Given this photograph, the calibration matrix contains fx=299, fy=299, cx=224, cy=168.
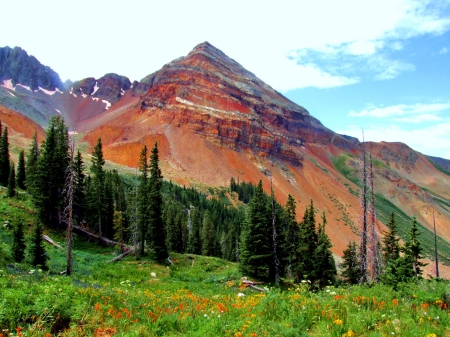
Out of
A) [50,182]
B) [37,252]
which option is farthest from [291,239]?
[50,182]

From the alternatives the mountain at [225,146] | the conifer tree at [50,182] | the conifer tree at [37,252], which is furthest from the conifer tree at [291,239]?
the mountain at [225,146]

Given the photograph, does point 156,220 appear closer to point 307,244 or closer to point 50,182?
point 50,182

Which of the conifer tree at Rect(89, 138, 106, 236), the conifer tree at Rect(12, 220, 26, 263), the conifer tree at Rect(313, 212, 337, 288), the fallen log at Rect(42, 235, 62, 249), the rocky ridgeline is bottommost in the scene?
the conifer tree at Rect(313, 212, 337, 288)

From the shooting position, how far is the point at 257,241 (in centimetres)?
2733

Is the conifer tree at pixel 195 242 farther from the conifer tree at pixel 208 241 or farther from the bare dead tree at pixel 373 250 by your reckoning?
the bare dead tree at pixel 373 250

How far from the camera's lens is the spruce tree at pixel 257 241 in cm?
2692

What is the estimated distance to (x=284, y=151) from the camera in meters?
166

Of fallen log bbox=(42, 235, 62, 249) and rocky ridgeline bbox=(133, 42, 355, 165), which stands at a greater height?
rocky ridgeline bbox=(133, 42, 355, 165)

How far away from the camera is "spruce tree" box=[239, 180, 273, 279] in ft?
88.3

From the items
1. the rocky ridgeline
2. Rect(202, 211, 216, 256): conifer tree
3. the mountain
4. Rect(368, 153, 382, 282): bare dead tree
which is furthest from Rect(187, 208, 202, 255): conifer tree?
the rocky ridgeline

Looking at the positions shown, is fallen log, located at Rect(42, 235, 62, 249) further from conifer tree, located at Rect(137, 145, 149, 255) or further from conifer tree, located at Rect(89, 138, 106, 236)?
conifer tree, located at Rect(137, 145, 149, 255)

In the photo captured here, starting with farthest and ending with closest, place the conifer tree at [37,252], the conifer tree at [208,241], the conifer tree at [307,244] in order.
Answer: the conifer tree at [208,241] < the conifer tree at [307,244] < the conifer tree at [37,252]

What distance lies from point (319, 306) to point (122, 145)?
136 meters

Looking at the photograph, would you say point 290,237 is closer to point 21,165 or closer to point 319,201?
point 21,165
